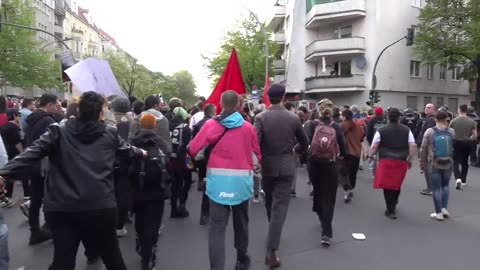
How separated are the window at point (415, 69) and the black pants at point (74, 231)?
134ft

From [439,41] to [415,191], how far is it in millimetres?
28900

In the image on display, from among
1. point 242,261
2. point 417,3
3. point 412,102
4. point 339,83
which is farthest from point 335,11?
point 242,261

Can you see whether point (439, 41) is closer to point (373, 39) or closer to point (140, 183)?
point (373, 39)

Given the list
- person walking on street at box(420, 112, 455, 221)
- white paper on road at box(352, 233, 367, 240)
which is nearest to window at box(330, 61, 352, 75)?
person walking on street at box(420, 112, 455, 221)

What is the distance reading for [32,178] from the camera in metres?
6.23

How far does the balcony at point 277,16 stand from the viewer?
54719 mm

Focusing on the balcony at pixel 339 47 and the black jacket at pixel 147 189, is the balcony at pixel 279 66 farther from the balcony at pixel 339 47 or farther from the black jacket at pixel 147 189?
the black jacket at pixel 147 189

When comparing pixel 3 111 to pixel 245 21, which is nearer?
pixel 3 111

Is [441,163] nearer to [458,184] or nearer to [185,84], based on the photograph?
[458,184]

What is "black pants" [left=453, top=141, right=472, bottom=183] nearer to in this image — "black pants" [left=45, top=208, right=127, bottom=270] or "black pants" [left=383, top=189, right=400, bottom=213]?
"black pants" [left=383, top=189, right=400, bottom=213]

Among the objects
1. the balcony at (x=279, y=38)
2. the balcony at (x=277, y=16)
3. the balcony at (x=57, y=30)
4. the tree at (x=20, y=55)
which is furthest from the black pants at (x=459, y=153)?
the balcony at (x=57, y=30)

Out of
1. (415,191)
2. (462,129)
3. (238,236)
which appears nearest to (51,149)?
(238,236)

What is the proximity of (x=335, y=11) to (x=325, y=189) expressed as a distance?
117ft

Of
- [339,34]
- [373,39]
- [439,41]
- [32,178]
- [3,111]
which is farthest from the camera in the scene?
[339,34]
